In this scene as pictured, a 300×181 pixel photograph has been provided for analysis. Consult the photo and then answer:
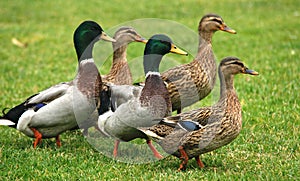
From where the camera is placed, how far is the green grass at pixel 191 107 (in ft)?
17.1

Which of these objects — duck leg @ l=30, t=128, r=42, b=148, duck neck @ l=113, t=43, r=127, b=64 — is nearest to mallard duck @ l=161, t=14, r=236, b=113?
duck neck @ l=113, t=43, r=127, b=64

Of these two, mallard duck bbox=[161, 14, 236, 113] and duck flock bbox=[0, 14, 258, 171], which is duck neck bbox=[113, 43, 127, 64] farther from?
mallard duck bbox=[161, 14, 236, 113]

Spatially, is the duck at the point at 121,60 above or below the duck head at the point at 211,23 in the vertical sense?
below

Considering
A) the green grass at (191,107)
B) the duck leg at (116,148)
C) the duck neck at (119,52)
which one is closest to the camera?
the green grass at (191,107)

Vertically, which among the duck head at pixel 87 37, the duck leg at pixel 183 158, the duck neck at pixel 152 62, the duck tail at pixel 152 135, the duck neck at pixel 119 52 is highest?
the duck head at pixel 87 37

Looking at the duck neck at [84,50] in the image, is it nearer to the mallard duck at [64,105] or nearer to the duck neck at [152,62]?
the mallard duck at [64,105]

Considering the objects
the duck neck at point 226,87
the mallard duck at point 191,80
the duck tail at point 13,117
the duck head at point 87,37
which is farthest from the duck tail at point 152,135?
the duck tail at point 13,117

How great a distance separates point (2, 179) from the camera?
5062mm

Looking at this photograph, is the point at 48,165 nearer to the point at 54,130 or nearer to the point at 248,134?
the point at 54,130

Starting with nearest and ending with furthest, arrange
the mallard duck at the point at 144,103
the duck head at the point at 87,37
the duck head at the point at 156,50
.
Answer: the mallard duck at the point at 144,103
the duck head at the point at 156,50
the duck head at the point at 87,37

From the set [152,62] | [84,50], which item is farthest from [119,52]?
[152,62]

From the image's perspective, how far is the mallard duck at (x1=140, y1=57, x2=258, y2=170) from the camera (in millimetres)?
5066

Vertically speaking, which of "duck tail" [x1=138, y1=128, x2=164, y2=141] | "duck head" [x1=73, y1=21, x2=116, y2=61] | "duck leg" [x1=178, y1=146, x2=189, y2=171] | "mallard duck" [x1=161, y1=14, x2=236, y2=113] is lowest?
"duck leg" [x1=178, y1=146, x2=189, y2=171]

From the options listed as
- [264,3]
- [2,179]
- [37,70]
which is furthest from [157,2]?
[2,179]
